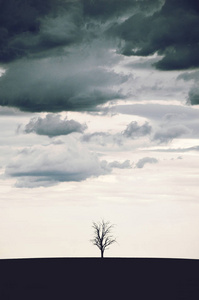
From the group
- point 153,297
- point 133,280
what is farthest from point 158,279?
point 153,297

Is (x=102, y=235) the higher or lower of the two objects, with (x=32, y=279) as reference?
higher

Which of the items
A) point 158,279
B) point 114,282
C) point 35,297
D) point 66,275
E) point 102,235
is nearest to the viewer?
point 35,297

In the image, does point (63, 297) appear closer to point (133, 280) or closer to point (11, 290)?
point (11, 290)

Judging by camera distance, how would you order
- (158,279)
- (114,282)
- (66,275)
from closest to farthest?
(114,282) → (158,279) → (66,275)

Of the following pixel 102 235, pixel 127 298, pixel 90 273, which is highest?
pixel 102 235

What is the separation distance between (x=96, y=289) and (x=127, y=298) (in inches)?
308

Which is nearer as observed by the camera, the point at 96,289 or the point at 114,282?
the point at 96,289

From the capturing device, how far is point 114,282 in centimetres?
6253

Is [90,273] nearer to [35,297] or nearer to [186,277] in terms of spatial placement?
[186,277]

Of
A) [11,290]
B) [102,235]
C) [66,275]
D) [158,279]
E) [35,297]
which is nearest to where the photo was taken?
[35,297]

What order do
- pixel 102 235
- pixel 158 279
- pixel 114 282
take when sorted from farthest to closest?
pixel 102 235
pixel 158 279
pixel 114 282

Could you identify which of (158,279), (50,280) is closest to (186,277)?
(158,279)

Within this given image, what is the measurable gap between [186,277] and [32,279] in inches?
809

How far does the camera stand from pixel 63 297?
4788 cm
